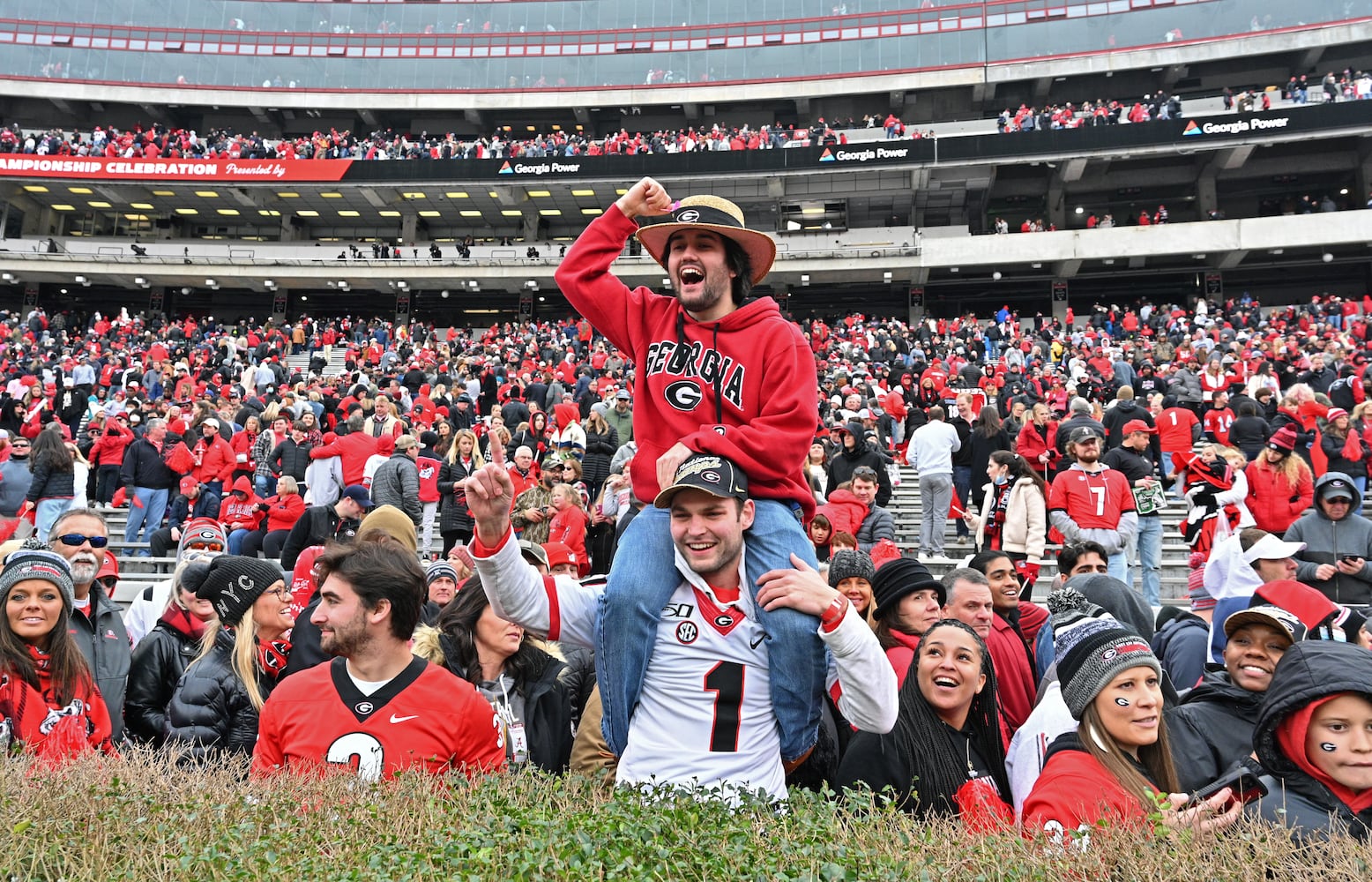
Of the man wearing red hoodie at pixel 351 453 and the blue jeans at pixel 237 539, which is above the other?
the man wearing red hoodie at pixel 351 453

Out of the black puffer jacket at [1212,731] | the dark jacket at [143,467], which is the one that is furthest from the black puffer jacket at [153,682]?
the dark jacket at [143,467]

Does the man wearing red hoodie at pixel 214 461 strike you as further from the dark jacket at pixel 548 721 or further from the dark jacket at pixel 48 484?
the dark jacket at pixel 548 721

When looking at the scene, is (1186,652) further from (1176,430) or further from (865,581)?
(1176,430)

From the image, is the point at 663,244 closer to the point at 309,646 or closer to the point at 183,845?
the point at 183,845

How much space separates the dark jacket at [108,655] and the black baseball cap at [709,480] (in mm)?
3078

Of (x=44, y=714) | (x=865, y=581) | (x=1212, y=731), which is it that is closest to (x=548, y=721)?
(x=44, y=714)

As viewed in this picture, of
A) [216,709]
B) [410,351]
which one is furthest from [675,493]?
[410,351]

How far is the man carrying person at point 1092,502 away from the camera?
8.89 m

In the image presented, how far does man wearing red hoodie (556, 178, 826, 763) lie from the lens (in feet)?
9.53

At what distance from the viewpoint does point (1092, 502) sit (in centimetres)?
892

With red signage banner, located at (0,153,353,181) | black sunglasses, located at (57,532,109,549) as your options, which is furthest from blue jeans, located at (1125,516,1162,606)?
red signage banner, located at (0,153,353,181)

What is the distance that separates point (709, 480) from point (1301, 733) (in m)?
1.93

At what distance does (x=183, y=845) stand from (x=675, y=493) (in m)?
1.58

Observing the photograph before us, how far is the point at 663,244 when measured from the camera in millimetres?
3523
